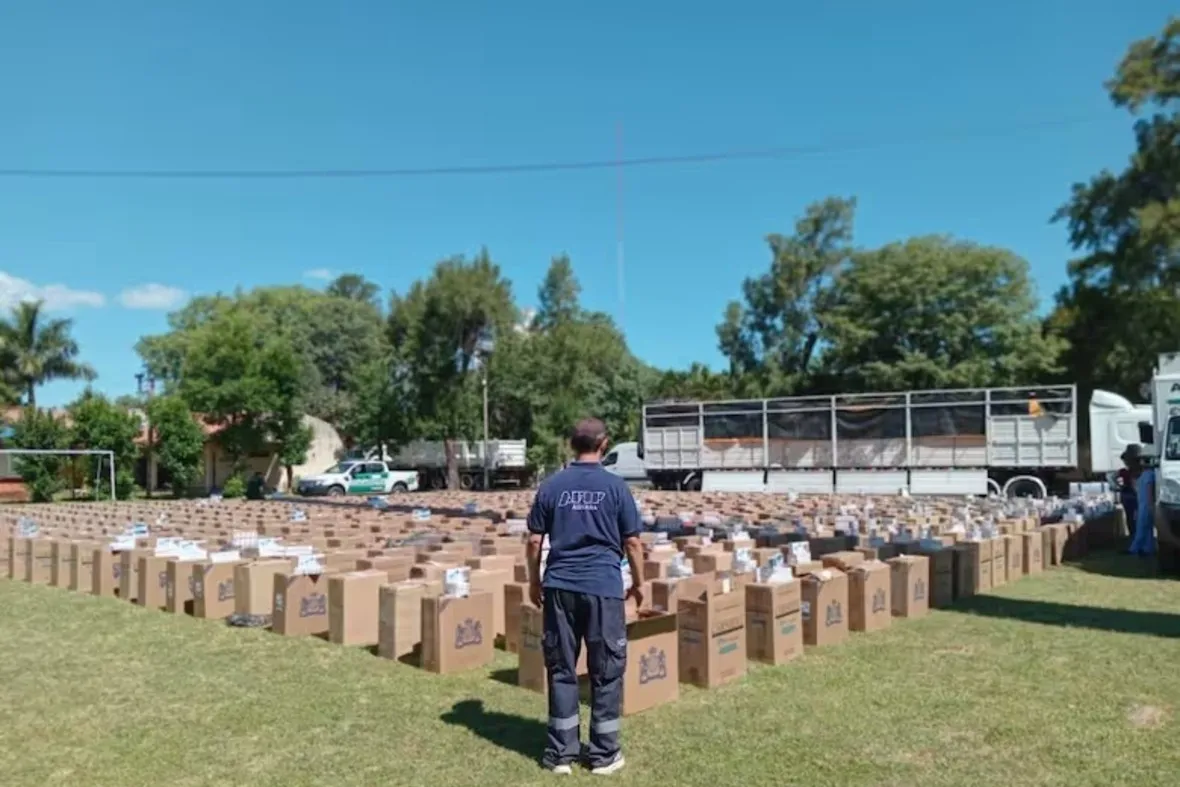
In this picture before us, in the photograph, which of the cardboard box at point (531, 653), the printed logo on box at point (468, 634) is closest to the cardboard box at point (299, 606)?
the printed logo on box at point (468, 634)

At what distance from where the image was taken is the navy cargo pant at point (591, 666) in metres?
4.18

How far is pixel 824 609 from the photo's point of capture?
21.8ft

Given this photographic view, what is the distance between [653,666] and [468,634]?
4.99 ft

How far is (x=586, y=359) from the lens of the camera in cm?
4444

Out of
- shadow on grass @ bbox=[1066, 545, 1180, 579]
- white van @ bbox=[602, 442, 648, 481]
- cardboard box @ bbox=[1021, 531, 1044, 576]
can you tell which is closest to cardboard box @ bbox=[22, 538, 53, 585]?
cardboard box @ bbox=[1021, 531, 1044, 576]

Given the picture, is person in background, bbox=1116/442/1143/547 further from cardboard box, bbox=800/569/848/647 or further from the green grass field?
cardboard box, bbox=800/569/848/647

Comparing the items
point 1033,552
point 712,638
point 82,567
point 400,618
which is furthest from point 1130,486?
point 82,567

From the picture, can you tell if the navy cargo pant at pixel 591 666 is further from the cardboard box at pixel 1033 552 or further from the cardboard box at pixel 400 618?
the cardboard box at pixel 1033 552

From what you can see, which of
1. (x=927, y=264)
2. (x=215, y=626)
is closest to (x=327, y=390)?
(x=927, y=264)

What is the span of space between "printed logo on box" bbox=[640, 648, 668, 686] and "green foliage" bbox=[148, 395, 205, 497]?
31.3m

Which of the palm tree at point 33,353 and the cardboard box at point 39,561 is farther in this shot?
the palm tree at point 33,353

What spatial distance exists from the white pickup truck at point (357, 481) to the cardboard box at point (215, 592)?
86.0ft

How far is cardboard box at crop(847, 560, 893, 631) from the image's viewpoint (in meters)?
7.10

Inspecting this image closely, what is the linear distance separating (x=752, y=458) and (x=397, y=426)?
65.5 ft
